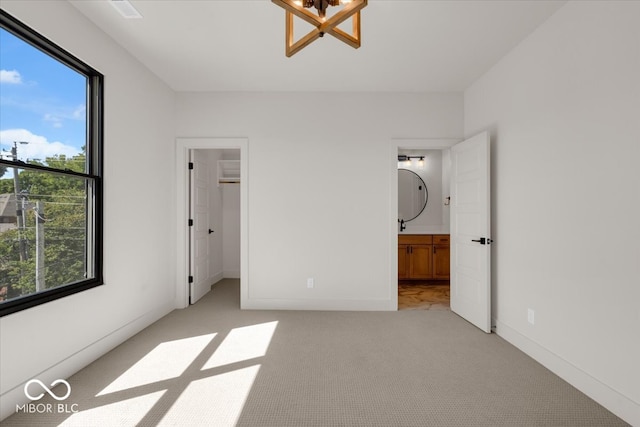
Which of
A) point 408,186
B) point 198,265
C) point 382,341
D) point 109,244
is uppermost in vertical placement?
point 408,186

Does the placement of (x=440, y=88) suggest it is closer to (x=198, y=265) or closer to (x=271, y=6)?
(x=271, y=6)

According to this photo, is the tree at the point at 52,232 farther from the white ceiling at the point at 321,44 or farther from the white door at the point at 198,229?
the white door at the point at 198,229

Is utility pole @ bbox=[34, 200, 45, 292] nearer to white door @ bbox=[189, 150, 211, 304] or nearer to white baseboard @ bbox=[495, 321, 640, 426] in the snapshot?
white door @ bbox=[189, 150, 211, 304]

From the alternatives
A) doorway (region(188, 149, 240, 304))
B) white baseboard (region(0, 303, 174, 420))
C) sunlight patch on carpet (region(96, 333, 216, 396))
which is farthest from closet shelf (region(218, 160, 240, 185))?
sunlight patch on carpet (region(96, 333, 216, 396))

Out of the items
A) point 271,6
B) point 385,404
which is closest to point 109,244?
point 271,6

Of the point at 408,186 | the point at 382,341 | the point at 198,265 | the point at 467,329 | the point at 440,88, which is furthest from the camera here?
the point at 408,186

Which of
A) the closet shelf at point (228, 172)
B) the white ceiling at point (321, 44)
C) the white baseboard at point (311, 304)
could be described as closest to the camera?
the white ceiling at point (321, 44)

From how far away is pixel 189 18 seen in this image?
8.39 ft

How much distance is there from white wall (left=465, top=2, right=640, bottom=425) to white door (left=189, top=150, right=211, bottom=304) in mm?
3661

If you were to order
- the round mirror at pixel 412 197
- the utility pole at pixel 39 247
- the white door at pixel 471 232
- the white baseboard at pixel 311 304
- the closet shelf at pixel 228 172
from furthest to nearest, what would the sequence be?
the round mirror at pixel 412 197 → the closet shelf at pixel 228 172 → the white baseboard at pixel 311 304 → the white door at pixel 471 232 → the utility pole at pixel 39 247

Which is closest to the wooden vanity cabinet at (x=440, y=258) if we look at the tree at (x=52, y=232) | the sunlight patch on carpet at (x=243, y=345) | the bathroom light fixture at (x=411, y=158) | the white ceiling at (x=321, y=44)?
the bathroom light fixture at (x=411, y=158)

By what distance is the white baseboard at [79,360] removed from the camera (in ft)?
6.33

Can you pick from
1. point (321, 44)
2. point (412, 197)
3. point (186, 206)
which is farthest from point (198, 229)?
point (412, 197)

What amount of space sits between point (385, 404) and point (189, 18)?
10.4 ft
